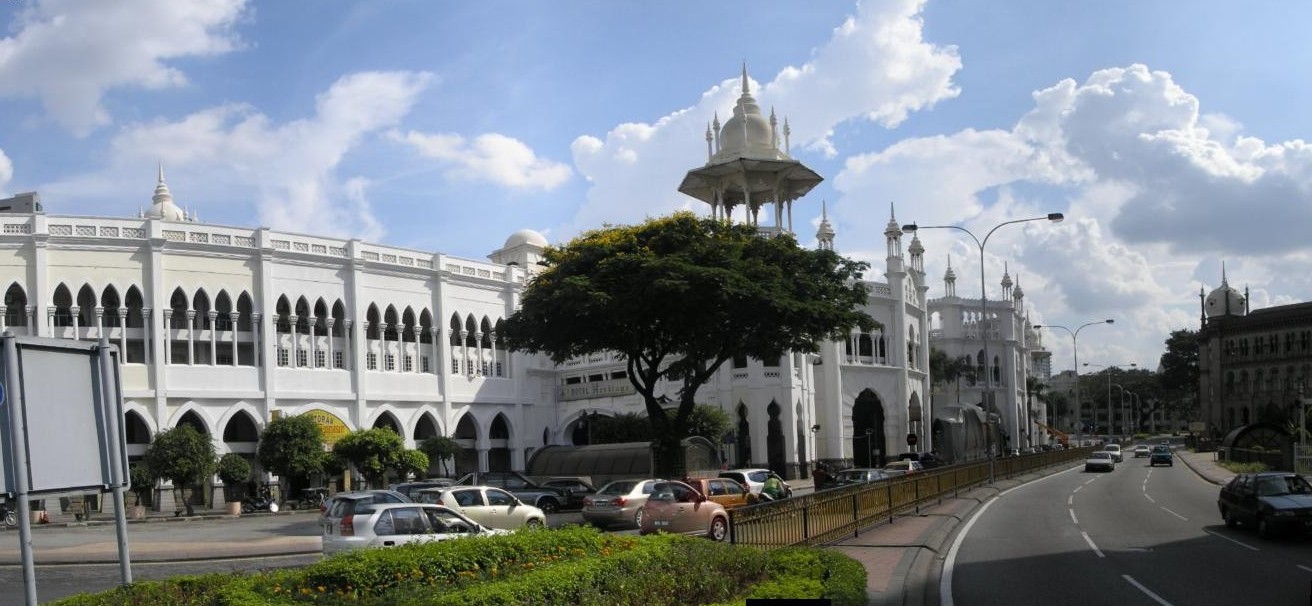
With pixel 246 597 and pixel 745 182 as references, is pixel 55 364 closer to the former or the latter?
pixel 246 597

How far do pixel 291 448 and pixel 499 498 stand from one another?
20709 millimetres

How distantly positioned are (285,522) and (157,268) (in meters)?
14.5

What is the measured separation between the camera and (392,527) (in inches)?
738

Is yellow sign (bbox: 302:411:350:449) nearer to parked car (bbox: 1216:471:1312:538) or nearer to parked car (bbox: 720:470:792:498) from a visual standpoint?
parked car (bbox: 720:470:792:498)

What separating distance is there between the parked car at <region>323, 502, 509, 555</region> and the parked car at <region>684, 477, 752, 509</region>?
27.5 ft

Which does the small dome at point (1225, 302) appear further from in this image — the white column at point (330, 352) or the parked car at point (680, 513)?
the parked car at point (680, 513)

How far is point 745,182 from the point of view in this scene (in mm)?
61062

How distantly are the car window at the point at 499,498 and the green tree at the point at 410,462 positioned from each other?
19.9 metres

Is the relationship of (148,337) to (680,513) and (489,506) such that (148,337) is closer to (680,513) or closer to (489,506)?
(489,506)

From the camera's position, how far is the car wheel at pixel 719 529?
22891 millimetres

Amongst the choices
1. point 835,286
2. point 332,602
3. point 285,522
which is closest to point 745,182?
point 835,286

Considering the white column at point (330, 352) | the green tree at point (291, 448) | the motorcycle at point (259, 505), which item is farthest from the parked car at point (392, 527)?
the white column at point (330, 352)

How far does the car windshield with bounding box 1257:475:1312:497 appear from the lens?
21406mm

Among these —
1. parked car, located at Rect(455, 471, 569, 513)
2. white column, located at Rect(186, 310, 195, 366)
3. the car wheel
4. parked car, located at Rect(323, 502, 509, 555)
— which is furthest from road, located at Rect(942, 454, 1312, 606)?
white column, located at Rect(186, 310, 195, 366)
